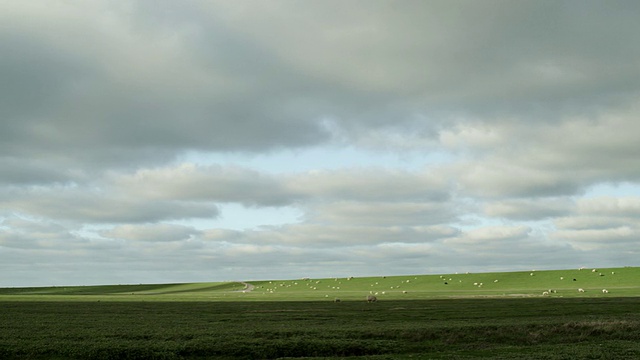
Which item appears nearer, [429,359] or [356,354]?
[429,359]

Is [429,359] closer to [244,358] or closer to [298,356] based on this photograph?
[298,356]

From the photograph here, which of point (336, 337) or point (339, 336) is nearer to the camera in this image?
point (336, 337)

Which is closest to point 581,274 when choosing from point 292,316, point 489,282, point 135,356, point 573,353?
point 489,282

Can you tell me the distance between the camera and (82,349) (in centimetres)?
4556

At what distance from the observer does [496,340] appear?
172 ft

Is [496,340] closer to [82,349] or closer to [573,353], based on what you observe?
[573,353]

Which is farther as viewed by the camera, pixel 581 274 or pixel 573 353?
pixel 581 274

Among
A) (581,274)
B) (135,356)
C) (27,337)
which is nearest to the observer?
(135,356)

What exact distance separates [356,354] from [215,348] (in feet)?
38.9

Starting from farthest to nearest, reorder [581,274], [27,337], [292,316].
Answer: [581,274] → [292,316] → [27,337]

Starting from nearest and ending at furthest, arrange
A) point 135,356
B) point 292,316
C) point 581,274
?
point 135,356 < point 292,316 < point 581,274

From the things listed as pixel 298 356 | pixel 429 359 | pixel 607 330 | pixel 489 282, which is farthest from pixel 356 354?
pixel 489 282

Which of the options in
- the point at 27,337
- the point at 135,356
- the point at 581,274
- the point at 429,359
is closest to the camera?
the point at 429,359

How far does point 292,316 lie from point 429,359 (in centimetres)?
3719
